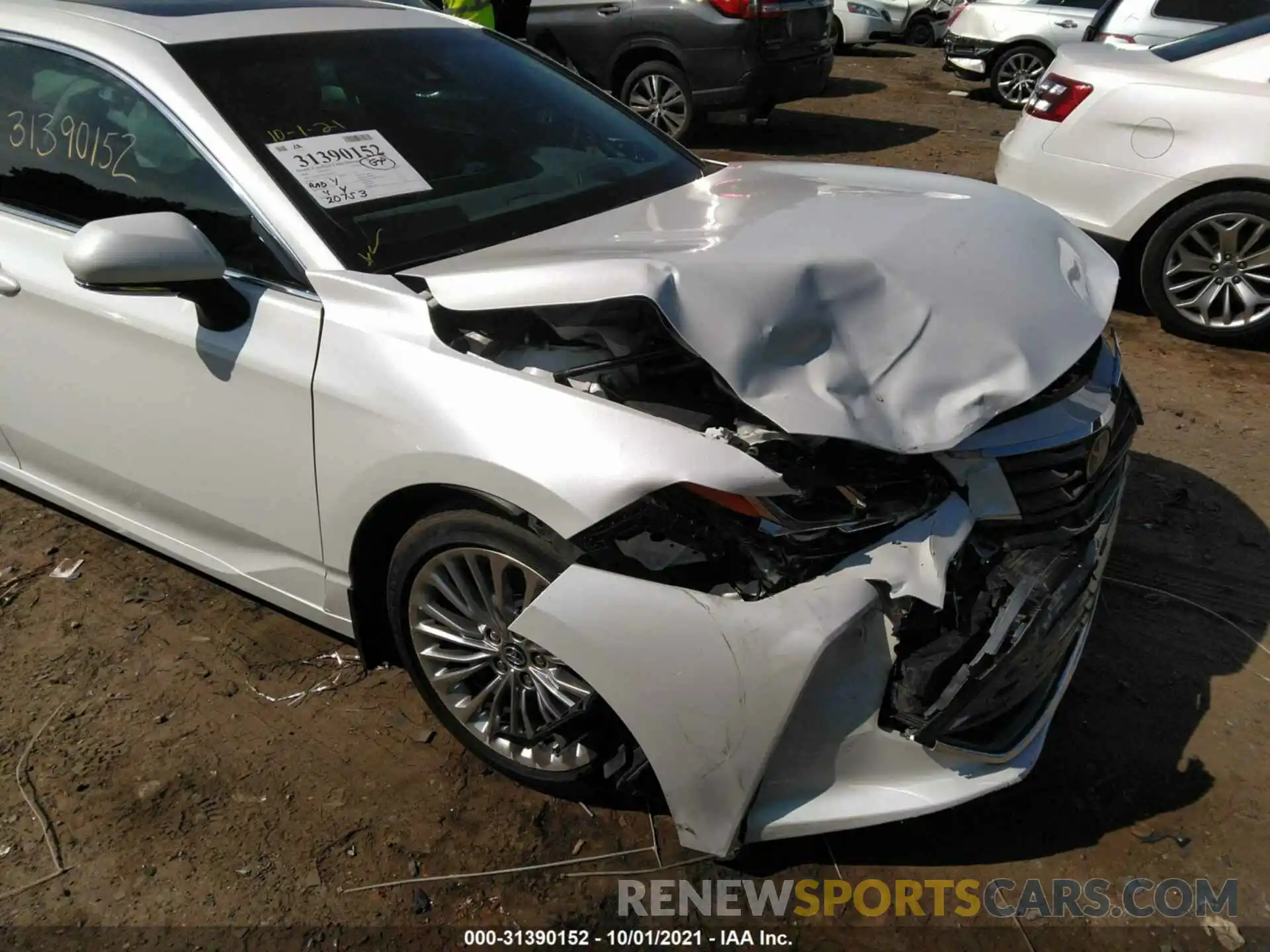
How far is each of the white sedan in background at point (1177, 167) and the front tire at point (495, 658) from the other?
4.02m

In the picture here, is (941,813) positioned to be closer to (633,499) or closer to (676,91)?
(633,499)

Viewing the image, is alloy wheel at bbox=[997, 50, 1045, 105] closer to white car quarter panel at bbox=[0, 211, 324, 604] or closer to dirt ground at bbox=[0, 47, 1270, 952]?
dirt ground at bbox=[0, 47, 1270, 952]

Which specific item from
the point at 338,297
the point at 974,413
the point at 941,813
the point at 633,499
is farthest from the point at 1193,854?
the point at 338,297

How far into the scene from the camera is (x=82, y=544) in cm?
349

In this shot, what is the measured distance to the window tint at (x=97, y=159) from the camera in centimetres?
244

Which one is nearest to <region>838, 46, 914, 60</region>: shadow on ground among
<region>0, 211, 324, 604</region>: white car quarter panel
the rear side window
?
the rear side window

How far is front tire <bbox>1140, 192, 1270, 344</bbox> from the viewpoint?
4.57 meters

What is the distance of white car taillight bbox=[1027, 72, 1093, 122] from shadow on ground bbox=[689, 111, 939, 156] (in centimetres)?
367

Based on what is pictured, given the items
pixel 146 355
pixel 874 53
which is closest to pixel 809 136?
pixel 874 53

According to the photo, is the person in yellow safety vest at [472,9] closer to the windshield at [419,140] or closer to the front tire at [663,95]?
the front tire at [663,95]

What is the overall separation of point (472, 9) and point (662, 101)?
265 cm

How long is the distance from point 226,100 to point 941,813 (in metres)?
2.49

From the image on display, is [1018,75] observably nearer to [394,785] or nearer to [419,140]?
[419,140]

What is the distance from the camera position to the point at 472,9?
5.99 meters
